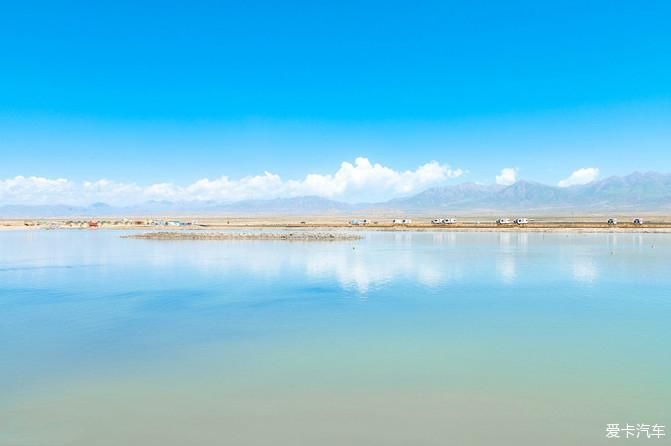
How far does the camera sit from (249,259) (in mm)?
27438

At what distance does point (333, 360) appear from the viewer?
9305 millimetres

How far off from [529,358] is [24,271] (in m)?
22.9

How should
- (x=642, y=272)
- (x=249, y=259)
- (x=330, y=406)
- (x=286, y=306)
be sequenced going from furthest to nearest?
(x=249, y=259)
(x=642, y=272)
(x=286, y=306)
(x=330, y=406)

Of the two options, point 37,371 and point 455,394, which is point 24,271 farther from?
point 455,394

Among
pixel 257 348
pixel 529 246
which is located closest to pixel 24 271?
pixel 257 348

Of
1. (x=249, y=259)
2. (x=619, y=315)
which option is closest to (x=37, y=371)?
(x=619, y=315)

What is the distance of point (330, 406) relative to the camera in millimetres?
7293

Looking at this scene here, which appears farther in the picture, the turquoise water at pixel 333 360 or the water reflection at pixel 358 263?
the water reflection at pixel 358 263

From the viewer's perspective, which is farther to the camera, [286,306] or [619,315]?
[286,306]

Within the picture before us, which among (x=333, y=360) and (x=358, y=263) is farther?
(x=358, y=263)

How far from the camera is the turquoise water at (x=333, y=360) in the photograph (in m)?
6.69

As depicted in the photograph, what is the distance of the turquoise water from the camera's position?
22.0ft

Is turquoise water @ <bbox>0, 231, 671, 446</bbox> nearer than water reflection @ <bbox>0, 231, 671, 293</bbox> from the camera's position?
Yes

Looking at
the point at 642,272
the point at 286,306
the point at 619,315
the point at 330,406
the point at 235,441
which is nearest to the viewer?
the point at 235,441
